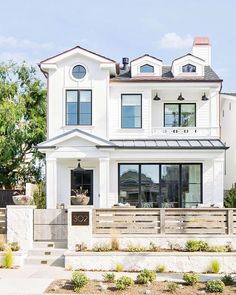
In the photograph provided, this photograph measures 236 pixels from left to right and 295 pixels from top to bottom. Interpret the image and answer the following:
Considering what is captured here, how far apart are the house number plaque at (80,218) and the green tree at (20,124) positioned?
40.7ft

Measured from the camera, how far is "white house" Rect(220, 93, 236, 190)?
91.2 ft

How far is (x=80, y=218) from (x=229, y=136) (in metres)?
→ 15.3

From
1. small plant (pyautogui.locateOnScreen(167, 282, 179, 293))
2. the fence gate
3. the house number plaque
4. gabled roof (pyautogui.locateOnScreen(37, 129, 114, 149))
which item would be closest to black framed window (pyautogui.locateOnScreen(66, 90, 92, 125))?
gabled roof (pyautogui.locateOnScreen(37, 129, 114, 149))

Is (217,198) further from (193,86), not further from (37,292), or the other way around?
(37,292)

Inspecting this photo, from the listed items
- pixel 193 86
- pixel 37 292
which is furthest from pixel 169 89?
pixel 37 292

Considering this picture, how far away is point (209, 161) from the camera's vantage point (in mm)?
23516

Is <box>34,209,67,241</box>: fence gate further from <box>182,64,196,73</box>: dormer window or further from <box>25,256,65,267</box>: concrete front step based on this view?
<box>182,64,196,73</box>: dormer window

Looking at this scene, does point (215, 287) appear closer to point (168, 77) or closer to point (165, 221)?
point (165, 221)

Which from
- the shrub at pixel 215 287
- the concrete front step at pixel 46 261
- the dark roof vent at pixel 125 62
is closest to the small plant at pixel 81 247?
the concrete front step at pixel 46 261

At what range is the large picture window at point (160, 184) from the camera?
23594 millimetres

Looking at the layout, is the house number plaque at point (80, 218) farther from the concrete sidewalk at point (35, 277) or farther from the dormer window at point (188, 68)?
the dormer window at point (188, 68)

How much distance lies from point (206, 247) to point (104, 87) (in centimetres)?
1059

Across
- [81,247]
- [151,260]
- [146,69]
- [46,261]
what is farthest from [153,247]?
[146,69]

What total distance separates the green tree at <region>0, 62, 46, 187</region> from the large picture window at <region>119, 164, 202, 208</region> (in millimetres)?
6930
